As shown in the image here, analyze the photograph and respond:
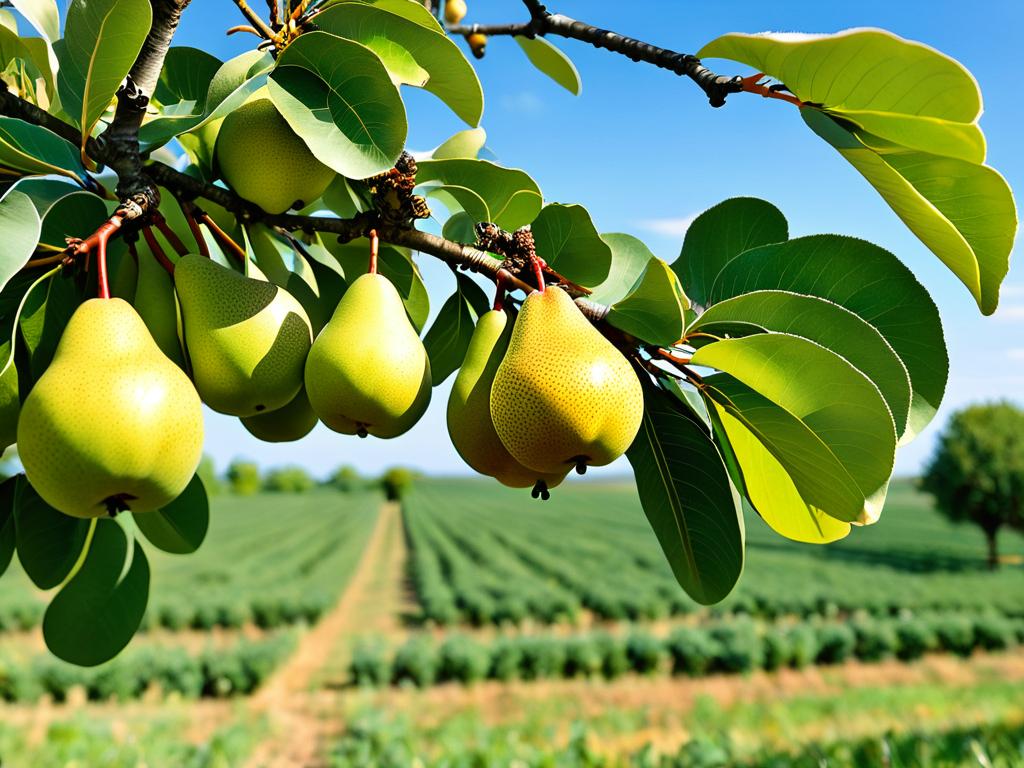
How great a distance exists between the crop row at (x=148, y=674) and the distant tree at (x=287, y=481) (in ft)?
173

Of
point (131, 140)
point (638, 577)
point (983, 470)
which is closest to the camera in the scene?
point (131, 140)

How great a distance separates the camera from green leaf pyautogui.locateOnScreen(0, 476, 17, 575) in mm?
1122

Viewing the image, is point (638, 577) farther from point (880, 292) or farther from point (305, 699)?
point (880, 292)

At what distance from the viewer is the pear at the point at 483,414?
87 cm

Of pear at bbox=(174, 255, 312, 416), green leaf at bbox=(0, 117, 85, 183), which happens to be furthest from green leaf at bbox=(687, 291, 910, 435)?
green leaf at bbox=(0, 117, 85, 183)

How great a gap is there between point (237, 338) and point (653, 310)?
0.45 m

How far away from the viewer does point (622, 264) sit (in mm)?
1061

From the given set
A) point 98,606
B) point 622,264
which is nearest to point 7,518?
point 98,606

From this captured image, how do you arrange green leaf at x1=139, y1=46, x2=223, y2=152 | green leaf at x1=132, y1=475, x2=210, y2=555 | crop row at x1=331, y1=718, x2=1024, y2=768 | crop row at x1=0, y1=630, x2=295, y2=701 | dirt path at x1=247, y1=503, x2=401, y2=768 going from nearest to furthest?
green leaf at x1=139, y1=46, x2=223, y2=152 → green leaf at x1=132, y1=475, x2=210, y2=555 → crop row at x1=331, y1=718, x2=1024, y2=768 → dirt path at x1=247, y1=503, x2=401, y2=768 → crop row at x1=0, y1=630, x2=295, y2=701

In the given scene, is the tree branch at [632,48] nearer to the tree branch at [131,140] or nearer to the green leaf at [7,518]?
the tree branch at [131,140]

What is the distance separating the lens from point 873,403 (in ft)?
2.40

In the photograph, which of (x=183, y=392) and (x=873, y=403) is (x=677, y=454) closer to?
(x=873, y=403)

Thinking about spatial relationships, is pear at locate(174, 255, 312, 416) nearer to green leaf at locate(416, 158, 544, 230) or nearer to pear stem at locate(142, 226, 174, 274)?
pear stem at locate(142, 226, 174, 274)

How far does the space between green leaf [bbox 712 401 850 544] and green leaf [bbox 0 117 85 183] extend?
782 millimetres
